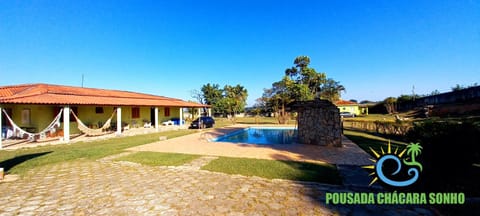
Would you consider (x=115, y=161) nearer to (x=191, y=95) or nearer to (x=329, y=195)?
(x=329, y=195)

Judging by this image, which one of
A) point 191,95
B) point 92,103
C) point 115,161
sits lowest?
point 115,161

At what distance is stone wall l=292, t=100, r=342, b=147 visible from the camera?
8.93 m

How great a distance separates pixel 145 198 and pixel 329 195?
3469mm

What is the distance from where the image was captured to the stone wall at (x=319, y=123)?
29.3 feet

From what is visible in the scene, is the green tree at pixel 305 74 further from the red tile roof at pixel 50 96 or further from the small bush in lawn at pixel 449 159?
the small bush in lawn at pixel 449 159

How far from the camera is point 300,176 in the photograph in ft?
15.2

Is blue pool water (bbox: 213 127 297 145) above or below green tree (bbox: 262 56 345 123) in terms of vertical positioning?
below

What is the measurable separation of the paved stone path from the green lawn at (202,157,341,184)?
36 centimetres

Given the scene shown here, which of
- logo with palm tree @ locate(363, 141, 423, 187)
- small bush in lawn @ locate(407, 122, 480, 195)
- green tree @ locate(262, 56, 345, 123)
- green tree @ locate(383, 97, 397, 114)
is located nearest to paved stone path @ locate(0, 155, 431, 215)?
logo with palm tree @ locate(363, 141, 423, 187)

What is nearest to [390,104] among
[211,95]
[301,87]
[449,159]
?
[301,87]

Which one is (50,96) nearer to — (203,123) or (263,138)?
(203,123)

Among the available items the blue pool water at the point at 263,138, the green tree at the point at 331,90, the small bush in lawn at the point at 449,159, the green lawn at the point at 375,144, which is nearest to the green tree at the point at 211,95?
the green tree at the point at 331,90

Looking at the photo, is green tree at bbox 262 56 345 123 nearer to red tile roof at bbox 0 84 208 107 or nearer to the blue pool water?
the blue pool water

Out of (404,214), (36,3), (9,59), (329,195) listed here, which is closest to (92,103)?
(36,3)
